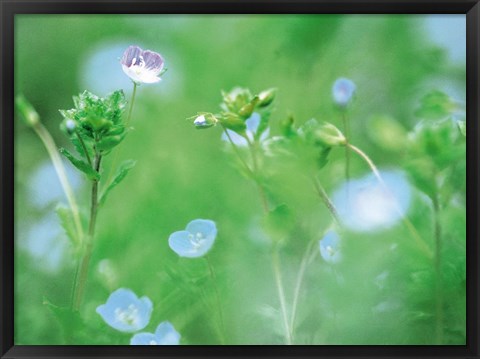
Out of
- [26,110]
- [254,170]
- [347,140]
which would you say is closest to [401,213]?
[347,140]

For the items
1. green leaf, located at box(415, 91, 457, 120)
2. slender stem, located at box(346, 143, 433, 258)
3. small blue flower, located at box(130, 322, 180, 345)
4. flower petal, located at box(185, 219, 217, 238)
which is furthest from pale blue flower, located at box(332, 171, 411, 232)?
small blue flower, located at box(130, 322, 180, 345)

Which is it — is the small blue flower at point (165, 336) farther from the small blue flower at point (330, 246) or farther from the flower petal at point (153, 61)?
the flower petal at point (153, 61)

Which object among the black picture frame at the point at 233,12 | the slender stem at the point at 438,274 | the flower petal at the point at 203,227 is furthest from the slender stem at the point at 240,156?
the slender stem at the point at 438,274

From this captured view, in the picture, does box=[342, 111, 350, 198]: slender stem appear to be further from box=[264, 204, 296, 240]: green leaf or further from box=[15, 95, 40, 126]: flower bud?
box=[15, 95, 40, 126]: flower bud

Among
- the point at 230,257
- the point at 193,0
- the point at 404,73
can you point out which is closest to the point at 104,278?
the point at 230,257

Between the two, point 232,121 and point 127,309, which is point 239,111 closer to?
point 232,121
